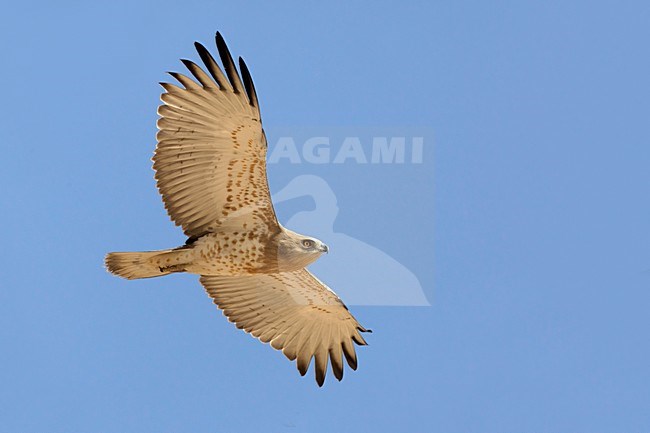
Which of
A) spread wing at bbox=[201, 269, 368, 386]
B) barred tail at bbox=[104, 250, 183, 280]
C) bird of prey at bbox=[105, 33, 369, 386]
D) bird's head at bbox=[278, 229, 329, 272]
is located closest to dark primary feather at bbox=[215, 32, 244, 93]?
bird of prey at bbox=[105, 33, 369, 386]

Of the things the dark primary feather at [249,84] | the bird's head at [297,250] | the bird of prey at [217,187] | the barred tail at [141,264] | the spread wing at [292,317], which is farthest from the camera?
the spread wing at [292,317]

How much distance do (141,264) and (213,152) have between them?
1484 millimetres

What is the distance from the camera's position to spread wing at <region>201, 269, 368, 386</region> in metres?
17.4

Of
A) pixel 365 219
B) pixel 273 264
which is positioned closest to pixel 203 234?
pixel 273 264

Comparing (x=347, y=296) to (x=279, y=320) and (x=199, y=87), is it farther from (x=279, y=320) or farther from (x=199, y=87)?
(x=199, y=87)

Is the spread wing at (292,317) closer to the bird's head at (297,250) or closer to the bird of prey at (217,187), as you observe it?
the bird of prey at (217,187)

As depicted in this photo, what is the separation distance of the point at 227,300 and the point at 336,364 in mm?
1606

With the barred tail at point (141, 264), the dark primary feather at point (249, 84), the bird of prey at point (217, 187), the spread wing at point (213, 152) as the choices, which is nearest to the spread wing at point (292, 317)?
the bird of prey at point (217, 187)

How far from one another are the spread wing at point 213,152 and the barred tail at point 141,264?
1.84 ft

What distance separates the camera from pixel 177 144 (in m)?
15.6

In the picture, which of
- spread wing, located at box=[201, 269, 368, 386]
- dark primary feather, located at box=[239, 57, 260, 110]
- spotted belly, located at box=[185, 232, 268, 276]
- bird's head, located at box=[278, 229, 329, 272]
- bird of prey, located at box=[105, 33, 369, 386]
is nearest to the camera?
dark primary feather, located at box=[239, 57, 260, 110]

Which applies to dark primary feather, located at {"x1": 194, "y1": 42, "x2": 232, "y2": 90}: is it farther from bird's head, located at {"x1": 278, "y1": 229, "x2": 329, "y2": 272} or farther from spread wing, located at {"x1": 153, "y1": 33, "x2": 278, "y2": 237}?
bird's head, located at {"x1": 278, "y1": 229, "x2": 329, "y2": 272}

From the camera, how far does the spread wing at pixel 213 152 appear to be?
49.9 feet

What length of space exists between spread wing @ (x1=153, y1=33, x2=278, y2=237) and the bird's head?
0.79 ft
